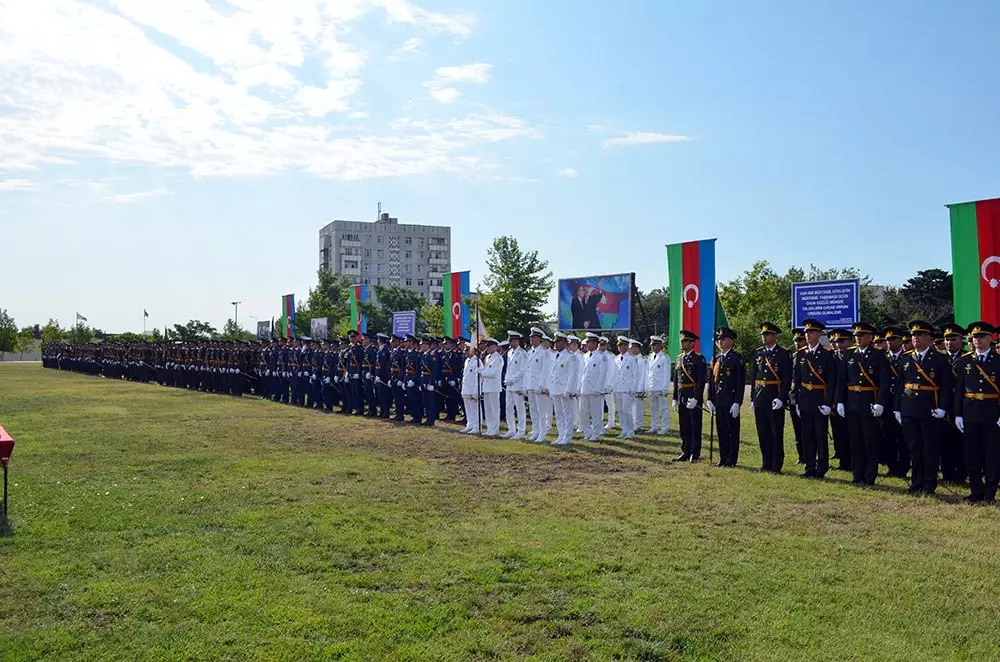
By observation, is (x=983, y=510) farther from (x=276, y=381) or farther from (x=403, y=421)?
(x=276, y=381)

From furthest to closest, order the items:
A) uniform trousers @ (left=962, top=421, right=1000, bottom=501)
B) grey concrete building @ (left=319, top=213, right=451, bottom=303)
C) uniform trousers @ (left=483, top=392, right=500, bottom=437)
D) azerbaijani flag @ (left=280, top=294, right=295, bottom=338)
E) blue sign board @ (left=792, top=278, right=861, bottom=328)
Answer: grey concrete building @ (left=319, top=213, right=451, bottom=303)
azerbaijani flag @ (left=280, top=294, right=295, bottom=338)
uniform trousers @ (left=483, top=392, right=500, bottom=437)
blue sign board @ (left=792, top=278, right=861, bottom=328)
uniform trousers @ (left=962, top=421, right=1000, bottom=501)

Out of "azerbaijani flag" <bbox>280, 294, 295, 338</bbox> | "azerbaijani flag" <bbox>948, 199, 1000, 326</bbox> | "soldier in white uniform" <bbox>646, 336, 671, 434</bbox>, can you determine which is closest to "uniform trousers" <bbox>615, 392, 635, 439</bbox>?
"soldier in white uniform" <bbox>646, 336, 671, 434</bbox>

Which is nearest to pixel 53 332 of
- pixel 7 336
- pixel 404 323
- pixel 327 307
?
pixel 7 336

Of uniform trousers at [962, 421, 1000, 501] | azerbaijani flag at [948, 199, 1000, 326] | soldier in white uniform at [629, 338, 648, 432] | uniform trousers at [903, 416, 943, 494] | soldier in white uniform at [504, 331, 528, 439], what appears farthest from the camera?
soldier in white uniform at [629, 338, 648, 432]

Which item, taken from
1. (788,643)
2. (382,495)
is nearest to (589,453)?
(382,495)

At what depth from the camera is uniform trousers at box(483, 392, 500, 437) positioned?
14758 millimetres

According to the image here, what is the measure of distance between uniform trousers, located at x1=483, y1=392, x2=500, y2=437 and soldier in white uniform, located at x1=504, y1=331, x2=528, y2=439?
0.21 meters

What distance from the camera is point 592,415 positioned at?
46.5 feet

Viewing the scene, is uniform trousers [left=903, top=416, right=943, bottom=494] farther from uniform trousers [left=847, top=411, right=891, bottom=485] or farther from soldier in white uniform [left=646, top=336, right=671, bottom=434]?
soldier in white uniform [left=646, top=336, right=671, bottom=434]

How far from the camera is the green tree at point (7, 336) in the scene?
228 feet

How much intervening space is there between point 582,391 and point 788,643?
9.59 m

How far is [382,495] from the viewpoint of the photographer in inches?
328

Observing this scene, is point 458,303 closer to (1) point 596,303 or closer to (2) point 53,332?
(1) point 596,303

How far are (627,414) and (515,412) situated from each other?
79.5 inches
